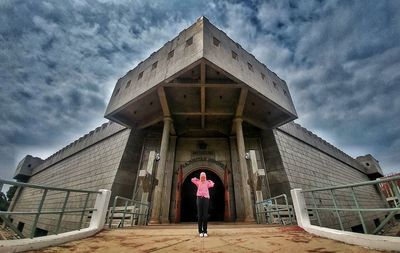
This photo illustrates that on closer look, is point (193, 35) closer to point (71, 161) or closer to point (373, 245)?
point (373, 245)

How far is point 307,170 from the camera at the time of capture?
1316 centimetres

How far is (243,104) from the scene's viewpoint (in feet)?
33.5

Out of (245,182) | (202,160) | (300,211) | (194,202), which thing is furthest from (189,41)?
(194,202)

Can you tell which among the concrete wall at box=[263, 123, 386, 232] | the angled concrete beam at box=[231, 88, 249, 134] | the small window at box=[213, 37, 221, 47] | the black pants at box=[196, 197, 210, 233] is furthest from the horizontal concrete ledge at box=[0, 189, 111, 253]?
the concrete wall at box=[263, 123, 386, 232]

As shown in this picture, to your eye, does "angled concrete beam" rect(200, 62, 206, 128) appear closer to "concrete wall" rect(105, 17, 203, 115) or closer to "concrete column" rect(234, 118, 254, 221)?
"concrete wall" rect(105, 17, 203, 115)

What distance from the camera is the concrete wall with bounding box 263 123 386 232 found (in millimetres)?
11195

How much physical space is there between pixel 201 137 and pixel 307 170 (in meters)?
7.81

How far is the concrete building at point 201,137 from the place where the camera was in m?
9.38

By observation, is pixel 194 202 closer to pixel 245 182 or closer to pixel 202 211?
pixel 245 182

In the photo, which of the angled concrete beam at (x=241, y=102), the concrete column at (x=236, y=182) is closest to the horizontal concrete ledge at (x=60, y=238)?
the concrete column at (x=236, y=182)

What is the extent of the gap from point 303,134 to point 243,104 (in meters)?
A: 8.25

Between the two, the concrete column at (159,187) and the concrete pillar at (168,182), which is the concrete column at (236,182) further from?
the concrete column at (159,187)

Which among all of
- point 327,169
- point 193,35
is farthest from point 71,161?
point 327,169

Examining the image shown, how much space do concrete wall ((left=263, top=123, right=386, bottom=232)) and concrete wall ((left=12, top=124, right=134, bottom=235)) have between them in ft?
29.8
